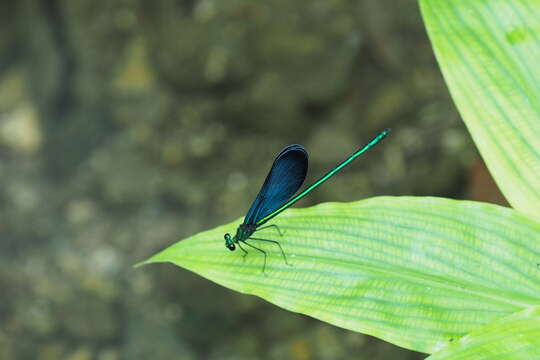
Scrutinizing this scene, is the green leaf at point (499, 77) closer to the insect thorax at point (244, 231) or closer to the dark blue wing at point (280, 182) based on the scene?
the dark blue wing at point (280, 182)

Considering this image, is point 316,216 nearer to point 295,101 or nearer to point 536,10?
point 536,10

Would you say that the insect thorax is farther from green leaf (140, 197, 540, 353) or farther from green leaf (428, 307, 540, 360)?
green leaf (428, 307, 540, 360)

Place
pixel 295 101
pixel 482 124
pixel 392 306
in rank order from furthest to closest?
pixel 295 101 → pixel 482 124 → pixel 392 306

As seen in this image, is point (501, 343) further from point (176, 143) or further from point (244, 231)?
point (176, 143)

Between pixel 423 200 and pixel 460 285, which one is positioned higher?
pixel 423 200

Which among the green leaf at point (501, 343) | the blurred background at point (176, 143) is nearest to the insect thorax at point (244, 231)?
the green leaf at point (501, 343)

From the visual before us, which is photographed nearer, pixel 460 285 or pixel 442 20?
pixel 460 285

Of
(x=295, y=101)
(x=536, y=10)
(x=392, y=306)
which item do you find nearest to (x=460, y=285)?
(x=392, y=306)

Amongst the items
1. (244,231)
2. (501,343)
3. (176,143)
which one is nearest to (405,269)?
(501,343)
